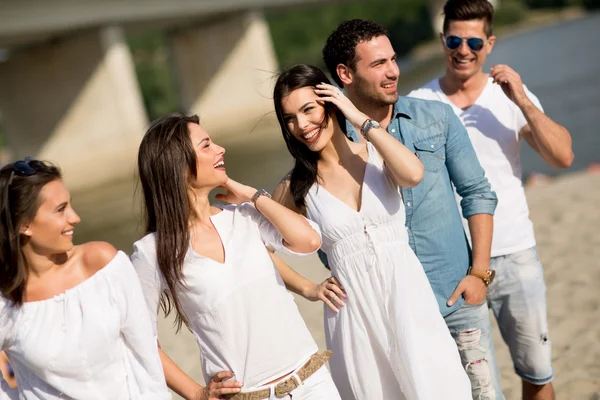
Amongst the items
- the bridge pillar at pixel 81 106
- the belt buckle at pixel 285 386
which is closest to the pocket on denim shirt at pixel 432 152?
the belt buckle at pixel 285 386

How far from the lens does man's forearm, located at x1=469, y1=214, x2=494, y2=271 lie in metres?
3.47

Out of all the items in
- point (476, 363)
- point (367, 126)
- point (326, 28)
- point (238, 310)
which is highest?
point (326, 28)

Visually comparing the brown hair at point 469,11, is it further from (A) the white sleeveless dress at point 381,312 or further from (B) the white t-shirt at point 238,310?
(B) the white t-shirt at point 238,310

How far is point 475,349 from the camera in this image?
11.2 ft

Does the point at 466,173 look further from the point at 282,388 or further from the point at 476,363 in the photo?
the point at 282,388

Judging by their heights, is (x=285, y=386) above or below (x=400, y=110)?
below

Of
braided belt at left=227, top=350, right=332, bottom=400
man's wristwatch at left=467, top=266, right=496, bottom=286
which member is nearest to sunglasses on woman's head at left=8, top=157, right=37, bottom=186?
braided belt at left=227, top=350, right=332, bottom=400

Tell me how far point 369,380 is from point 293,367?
398 mm

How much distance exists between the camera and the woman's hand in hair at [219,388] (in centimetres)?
286

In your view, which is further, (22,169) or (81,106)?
(81,106)

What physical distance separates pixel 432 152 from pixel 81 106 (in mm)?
25085

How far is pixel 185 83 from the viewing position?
109ft

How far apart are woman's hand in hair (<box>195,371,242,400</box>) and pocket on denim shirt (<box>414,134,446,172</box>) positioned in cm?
129

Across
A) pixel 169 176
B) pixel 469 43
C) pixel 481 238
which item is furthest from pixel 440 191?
pixel 169 176
